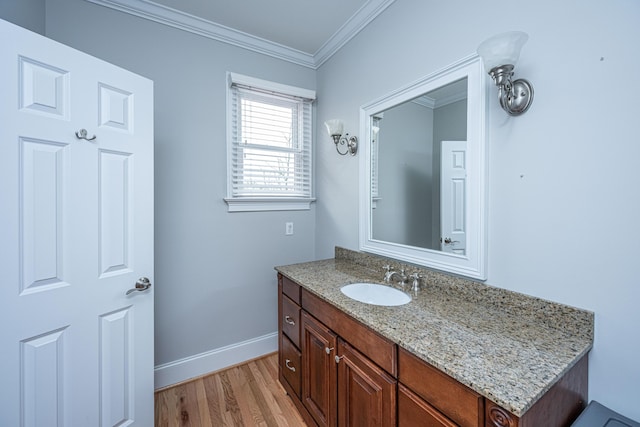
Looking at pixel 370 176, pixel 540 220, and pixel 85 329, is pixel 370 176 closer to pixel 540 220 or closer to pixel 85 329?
pixel 540 220

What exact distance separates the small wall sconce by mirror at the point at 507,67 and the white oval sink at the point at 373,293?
1.02m

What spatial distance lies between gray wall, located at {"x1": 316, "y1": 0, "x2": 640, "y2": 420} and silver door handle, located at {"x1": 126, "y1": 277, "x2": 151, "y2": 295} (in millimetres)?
1749

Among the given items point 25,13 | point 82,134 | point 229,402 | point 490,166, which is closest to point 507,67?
point 490,166

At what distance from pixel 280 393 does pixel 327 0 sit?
9.01 ft

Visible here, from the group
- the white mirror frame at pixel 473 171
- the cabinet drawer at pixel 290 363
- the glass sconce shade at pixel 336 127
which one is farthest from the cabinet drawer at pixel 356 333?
the glass sconce shade at pixel 336 127

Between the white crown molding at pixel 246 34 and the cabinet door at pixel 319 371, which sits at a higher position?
the white crown molding at pixel 246 34

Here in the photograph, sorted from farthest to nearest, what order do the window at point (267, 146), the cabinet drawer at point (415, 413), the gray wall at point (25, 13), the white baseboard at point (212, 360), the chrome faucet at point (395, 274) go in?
the window at point (267, 146)
the white baseboard at point (212, 360)
the chrome faucet at point (395, 274)
the gray wall at point (25, 13)
the cabinet drawer at point (415, 413)

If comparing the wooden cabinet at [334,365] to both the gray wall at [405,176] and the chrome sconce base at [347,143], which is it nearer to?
the gray wall at [405,176]

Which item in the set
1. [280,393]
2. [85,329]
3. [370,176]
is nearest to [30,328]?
[85,329]

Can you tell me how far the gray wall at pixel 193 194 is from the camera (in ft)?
6.06

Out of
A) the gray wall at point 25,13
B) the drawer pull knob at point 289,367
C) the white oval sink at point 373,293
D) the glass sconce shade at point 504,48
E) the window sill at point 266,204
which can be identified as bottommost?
the drawer pull knob at point 289,367

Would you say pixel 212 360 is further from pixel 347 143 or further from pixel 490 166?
pixel 490 166

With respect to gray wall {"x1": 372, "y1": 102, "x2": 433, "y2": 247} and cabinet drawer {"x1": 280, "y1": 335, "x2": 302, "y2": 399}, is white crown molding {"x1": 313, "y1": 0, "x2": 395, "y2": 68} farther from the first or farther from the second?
cabinet drawer {"x1": 280, "y1": 335, "x2": 302, "y2": 399}

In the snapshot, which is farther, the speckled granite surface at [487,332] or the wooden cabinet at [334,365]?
the wooden cabinet at [334,365]
